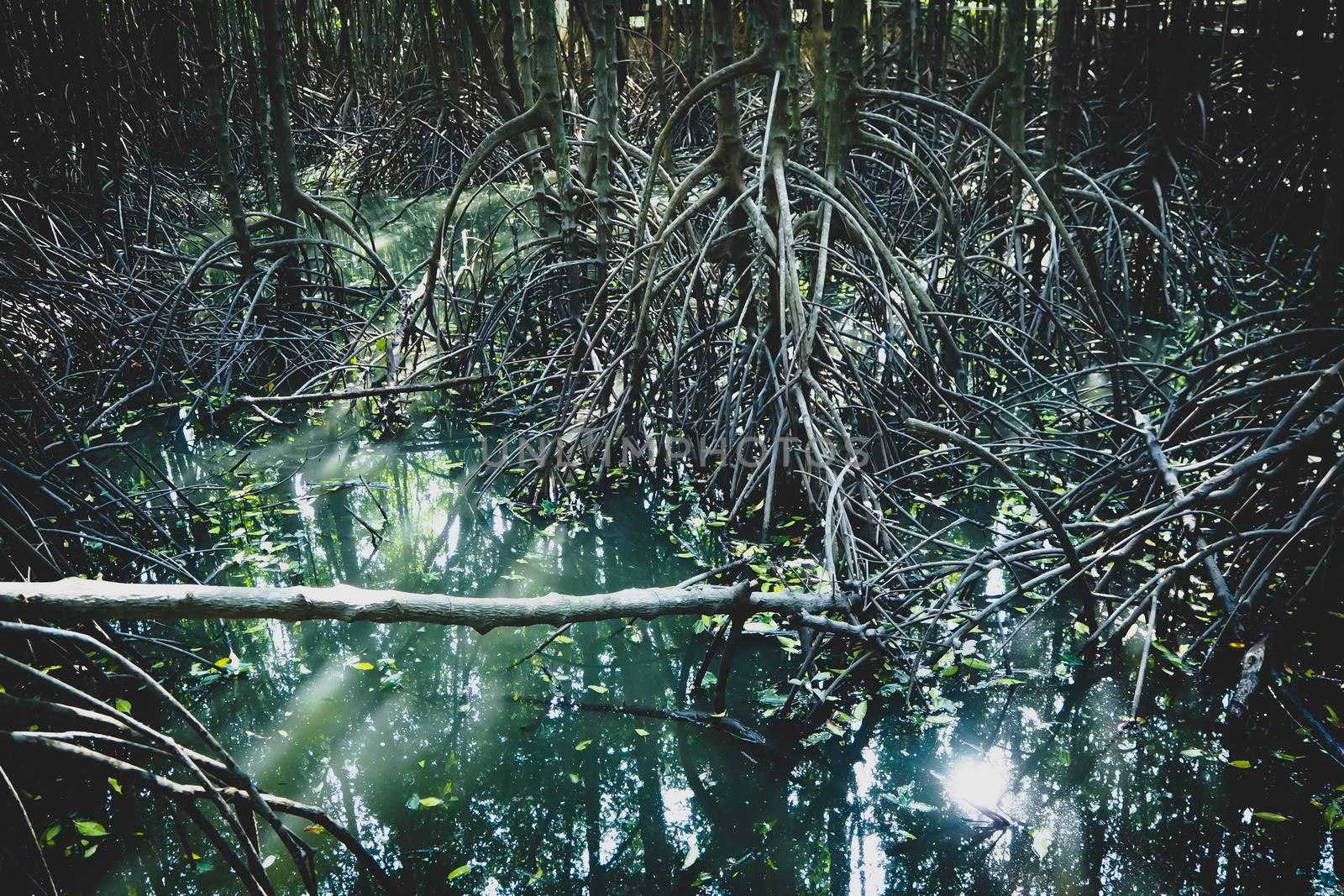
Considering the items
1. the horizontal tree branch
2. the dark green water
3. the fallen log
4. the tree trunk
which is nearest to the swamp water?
the dark green water

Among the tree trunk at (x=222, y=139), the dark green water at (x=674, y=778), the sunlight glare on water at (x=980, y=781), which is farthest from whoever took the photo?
the tree trunk at (x=222, y=139)

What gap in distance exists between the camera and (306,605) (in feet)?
6.09

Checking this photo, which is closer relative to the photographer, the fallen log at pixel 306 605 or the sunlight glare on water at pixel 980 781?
the fallen log at pixel 306 605

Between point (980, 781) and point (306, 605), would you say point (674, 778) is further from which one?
point (306, 605)

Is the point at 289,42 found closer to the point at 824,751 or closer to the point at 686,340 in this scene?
the point at 686,340

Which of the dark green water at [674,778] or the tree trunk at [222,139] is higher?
the tree trunk at [222,139]

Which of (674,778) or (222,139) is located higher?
(222,139)

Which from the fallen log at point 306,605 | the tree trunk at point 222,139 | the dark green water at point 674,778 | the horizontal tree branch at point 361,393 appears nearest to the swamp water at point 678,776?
the dark green water at point 674,778

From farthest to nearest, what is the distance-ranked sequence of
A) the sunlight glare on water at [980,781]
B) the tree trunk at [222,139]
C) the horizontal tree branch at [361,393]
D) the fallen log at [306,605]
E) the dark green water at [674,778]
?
the tree trunk at [222,139], the horizontal tree branch at [361,393], the sunlight glare on water at [980,781], the dark green water at [674,778], the fallen log at [306,605]

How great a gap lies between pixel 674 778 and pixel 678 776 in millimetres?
14

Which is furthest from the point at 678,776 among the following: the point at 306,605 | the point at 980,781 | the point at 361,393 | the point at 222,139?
the point at 222,139

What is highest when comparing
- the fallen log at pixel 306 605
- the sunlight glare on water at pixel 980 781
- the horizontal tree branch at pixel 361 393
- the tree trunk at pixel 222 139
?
the tree trunk at pixel 222 139

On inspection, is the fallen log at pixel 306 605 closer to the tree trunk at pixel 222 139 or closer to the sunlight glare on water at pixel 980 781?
the sunlight glare on water at pixel 980 781

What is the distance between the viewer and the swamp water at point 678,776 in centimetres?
250
